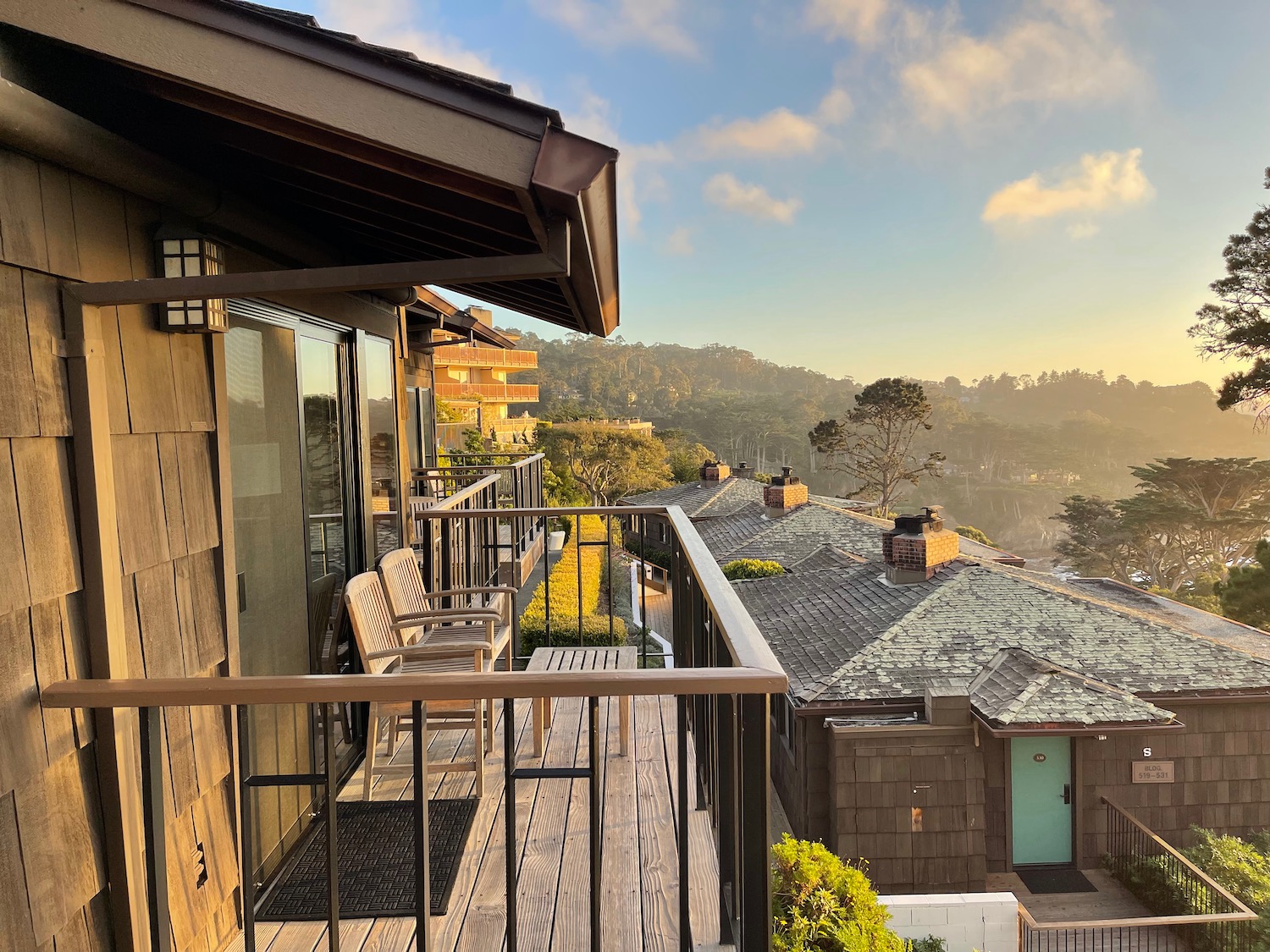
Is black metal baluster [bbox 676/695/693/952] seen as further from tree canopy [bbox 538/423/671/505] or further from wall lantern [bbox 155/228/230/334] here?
tree canopy [bbox 538/423/671/505]

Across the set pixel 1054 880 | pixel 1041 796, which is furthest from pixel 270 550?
pixel 1054 880

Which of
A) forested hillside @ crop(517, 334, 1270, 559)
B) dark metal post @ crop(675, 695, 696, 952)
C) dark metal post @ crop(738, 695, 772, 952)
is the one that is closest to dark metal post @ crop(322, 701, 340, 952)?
dark metal post @ crop(675, 695, 696, 952)

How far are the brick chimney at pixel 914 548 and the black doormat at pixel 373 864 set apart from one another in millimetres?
11602

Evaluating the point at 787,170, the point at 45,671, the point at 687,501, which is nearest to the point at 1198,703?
the point at 45,671

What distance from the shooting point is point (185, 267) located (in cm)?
206

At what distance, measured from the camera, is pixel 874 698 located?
33.7ft

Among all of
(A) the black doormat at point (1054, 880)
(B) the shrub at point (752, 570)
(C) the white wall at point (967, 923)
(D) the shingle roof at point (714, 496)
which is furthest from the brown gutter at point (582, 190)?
(D) the shingle roof at point (714, 496)

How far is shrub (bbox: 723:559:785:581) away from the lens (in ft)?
55.9

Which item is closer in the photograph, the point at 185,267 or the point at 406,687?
the point at 406,687

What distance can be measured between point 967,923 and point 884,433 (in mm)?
31221

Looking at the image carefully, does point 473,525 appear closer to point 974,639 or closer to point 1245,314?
point 974,639

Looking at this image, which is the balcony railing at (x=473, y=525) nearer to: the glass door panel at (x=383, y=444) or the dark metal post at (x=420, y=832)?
the glass door panel at (x=383, y=444)

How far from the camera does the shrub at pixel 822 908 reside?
20.5 feet

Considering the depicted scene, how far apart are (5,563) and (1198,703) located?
42.6 ft
